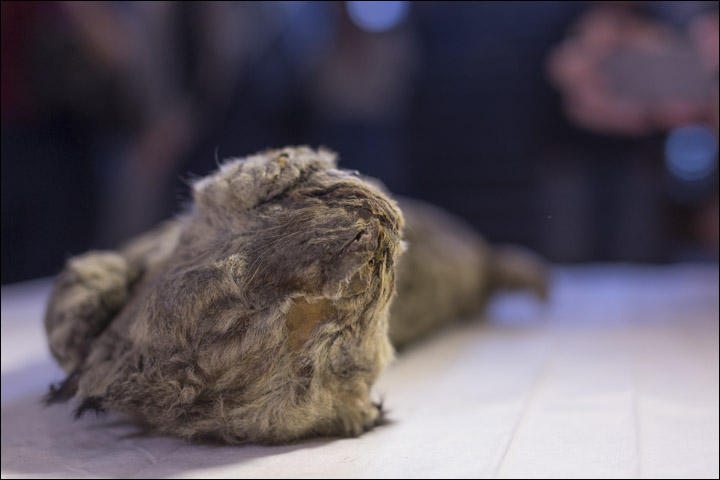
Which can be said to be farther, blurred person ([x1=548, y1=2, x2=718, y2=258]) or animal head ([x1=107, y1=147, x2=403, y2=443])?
blurred person ([x1=548, y1=2, x2=718, y2=258])

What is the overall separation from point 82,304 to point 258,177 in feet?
1.32

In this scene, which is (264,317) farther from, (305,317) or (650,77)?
(650,77)

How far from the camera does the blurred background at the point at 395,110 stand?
1.78 metres

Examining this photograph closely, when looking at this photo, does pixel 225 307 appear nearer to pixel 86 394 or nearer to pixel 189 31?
pixel 86 394

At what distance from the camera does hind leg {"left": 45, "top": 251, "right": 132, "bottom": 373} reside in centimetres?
101

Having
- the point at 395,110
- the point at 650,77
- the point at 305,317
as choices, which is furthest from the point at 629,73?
the point at 305,317

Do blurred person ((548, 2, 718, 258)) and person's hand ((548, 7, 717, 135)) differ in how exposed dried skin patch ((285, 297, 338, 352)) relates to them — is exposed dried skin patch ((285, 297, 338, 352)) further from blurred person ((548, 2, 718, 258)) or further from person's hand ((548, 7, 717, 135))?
person's hand ((548, 7, 717, 135))

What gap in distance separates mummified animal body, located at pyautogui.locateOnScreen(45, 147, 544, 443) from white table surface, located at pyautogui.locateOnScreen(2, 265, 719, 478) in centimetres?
4

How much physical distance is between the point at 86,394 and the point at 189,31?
133 cm

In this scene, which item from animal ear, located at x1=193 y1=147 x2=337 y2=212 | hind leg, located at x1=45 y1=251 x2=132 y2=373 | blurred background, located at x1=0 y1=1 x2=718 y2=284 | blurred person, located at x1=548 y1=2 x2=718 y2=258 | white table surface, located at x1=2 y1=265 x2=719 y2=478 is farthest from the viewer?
blurred background, located at x1=0 y1=1 x2=718 y2=284

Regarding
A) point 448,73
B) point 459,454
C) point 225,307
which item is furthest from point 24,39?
point 448,73

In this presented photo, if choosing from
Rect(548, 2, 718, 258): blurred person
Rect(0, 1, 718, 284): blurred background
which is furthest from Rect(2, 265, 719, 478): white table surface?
Rect(548, 2, 718, 258): blurred person

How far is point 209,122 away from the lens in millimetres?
2219

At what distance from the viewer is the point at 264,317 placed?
0.77 m
